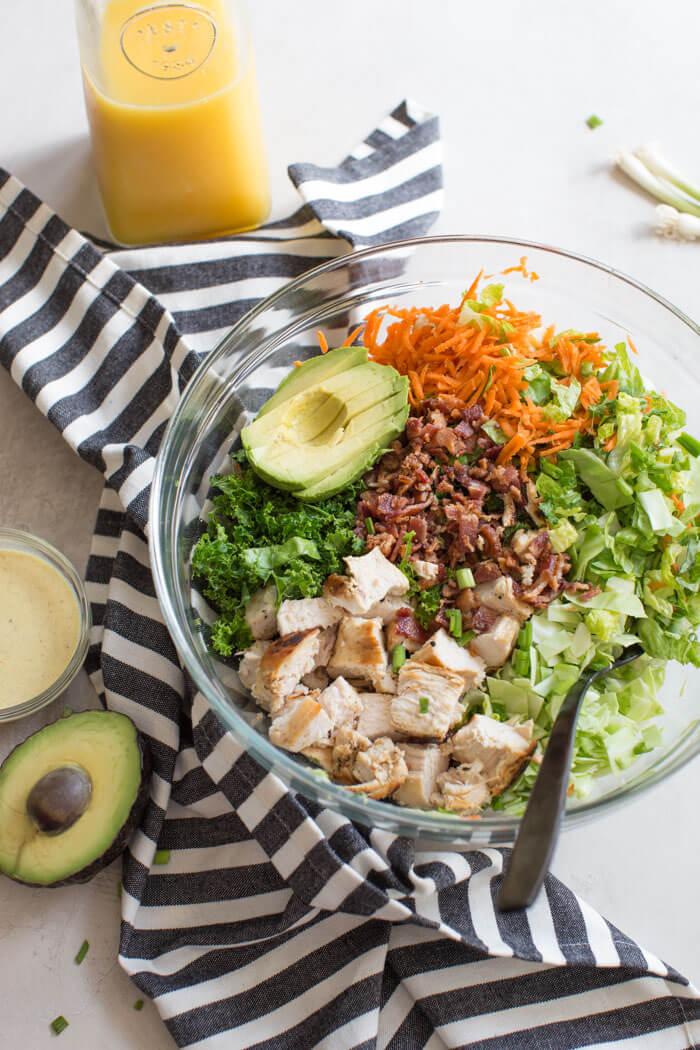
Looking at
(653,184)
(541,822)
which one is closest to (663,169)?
(653,184)

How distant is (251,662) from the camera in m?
2.30

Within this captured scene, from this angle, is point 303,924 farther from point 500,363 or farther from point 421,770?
point 500,363

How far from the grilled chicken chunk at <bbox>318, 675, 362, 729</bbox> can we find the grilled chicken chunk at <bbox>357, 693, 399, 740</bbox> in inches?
0.8

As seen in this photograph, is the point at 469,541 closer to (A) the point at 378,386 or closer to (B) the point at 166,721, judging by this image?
(A) the point at 378,386

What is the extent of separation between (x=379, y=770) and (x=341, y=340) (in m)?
1.33

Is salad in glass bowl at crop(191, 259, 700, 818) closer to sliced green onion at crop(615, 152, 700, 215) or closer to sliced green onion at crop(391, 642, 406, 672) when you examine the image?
sliced green onion at crop(391, 642, 406, 672)

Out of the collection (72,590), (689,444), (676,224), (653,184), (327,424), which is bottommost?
(72,590)

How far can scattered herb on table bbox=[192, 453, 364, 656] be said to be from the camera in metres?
2.27

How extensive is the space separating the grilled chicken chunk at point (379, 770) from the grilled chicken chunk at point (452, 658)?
23 centimetres

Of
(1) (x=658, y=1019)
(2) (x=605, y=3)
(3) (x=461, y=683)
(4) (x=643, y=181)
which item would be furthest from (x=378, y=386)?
(2) (x=605, y=3)

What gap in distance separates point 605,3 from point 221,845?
10.9 feet

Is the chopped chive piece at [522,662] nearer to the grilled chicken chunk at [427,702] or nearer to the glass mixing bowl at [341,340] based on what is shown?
the grilled chicken chunk at [427,702]

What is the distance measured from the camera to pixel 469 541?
7.48 ft

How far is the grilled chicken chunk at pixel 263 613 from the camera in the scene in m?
2.29
